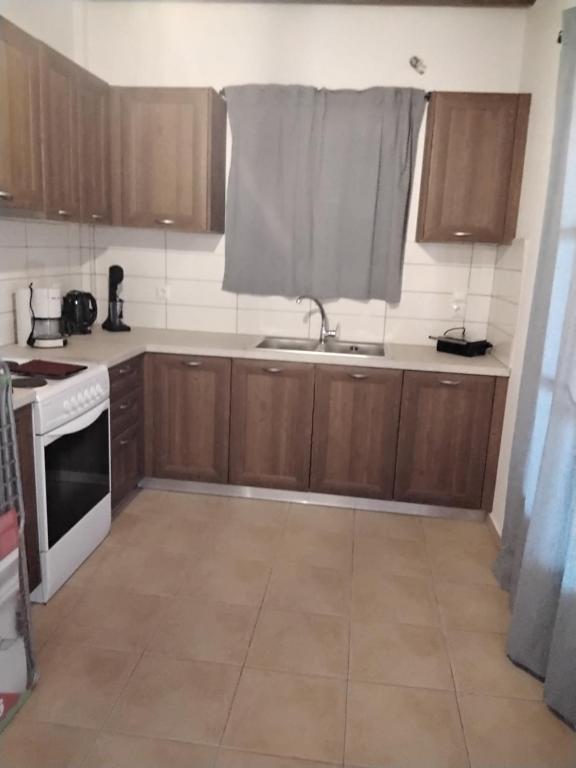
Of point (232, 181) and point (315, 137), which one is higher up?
point (315, 137)

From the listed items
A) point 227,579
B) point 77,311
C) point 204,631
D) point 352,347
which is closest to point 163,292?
point 77,311

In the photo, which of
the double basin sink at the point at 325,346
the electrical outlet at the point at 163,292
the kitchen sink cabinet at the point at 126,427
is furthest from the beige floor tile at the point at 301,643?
the electrical outlet at the point at 163,292

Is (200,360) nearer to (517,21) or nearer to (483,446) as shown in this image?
(483,446)

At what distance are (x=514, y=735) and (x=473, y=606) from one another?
2.21 ft

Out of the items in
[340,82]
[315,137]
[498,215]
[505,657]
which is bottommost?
[505,657]

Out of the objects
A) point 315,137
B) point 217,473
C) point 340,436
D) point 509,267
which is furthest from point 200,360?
point 509,267

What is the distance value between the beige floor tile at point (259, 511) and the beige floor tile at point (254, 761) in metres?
1.42

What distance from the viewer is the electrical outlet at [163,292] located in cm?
367

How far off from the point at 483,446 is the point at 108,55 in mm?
3070

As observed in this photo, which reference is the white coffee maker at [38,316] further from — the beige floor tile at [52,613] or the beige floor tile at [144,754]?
the beige floor tile at [144,754]

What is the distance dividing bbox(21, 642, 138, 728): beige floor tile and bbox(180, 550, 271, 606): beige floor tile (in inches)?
18.1

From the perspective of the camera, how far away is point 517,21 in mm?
3166

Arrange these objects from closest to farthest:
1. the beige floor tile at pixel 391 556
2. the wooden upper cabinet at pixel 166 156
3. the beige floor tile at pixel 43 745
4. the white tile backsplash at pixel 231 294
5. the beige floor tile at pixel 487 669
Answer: the beige floor tile at pixel 43 745 < the beige floor tile at pixel 487 669 < the beige floor tile at pixel 391 556 < the wooden upper cabinet at pixel 166 156 < the white tile backsplash at pixel 231 294

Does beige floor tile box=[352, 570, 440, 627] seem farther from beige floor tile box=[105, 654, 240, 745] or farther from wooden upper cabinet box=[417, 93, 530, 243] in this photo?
wooden upper cabinet box=[417, 93, 530, 243]
